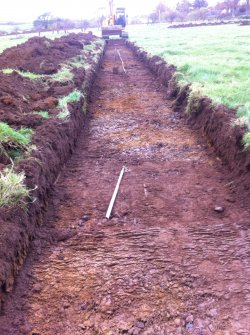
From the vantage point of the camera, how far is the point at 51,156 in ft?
19.1

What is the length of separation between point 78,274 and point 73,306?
442 mm

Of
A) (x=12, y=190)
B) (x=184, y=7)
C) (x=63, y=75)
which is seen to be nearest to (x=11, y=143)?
(x=12, y=190)

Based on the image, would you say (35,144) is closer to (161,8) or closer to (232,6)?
(232,6)

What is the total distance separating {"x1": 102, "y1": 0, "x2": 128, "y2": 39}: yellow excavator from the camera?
31.4m

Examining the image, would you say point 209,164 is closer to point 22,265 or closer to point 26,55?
point 22,265

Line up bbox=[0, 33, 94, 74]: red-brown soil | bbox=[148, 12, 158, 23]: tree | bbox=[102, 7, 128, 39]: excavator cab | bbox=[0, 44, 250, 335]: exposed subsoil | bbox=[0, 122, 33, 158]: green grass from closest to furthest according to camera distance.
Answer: bbox=[0, 44, 250, 335]: exposed subsoil → bbox=[0, 122, 33, 158]: green grass → bbox=[0, 33, 94, 74]: red-brown soil → bbox=[102, 7, 128, 39]: excavator cab → bbox=[148, 12, 158, 23]: tree

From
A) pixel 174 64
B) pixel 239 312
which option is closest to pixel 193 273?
pixel 239 312

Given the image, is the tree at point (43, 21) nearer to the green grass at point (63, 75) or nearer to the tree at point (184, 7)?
the tree at point (184, 7)

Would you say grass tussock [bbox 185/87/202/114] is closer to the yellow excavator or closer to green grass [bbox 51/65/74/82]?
green grass [bbox 51/65/74/82]

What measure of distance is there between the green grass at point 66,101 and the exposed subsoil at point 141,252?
810 mm

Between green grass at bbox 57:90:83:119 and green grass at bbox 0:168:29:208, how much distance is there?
2931mm

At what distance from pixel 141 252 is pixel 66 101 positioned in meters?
4.67

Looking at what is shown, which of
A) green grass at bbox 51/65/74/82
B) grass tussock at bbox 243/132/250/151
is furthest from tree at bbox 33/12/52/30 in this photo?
grass tussock at bbox 243/132/250/151

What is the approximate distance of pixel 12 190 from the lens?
4188 millimetres
